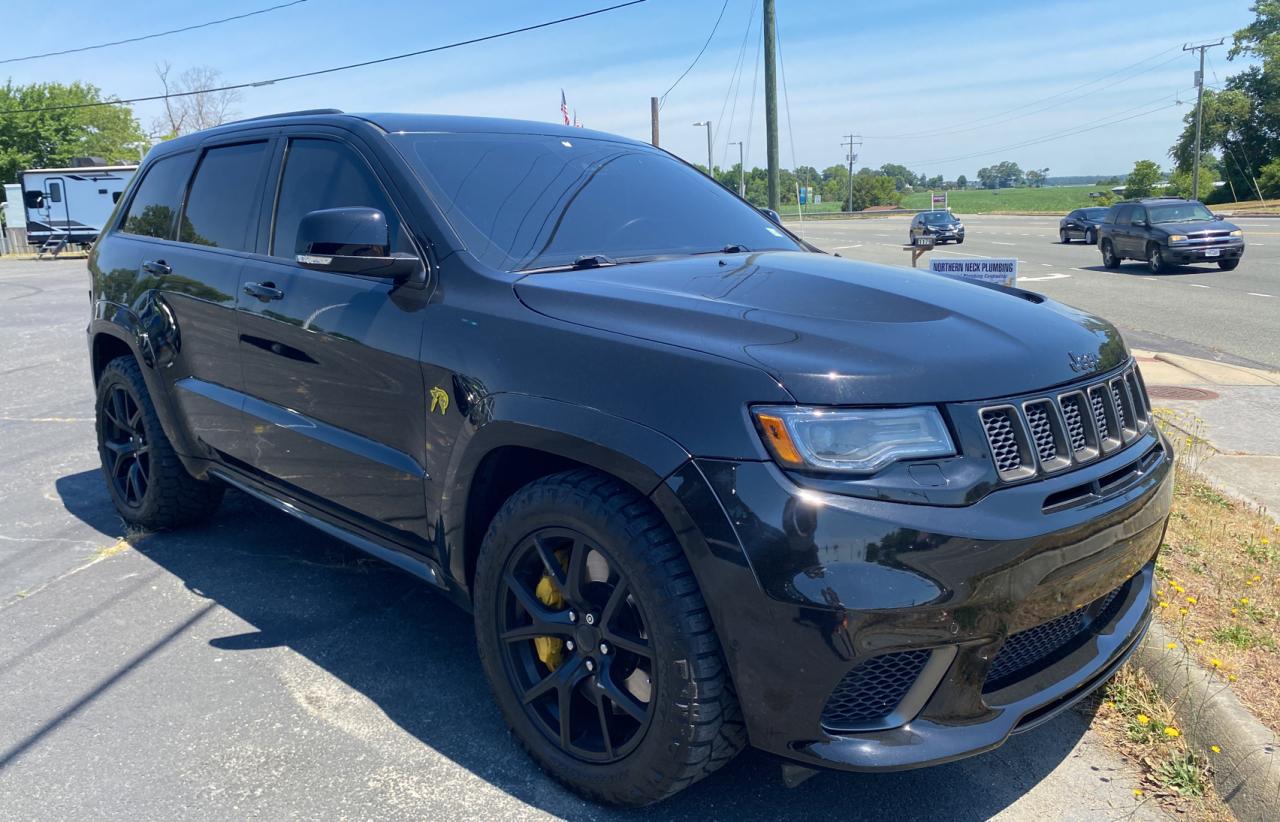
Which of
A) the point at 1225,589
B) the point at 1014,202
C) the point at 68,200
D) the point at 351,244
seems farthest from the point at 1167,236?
the point at 1014,202

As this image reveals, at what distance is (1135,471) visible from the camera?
8.70 feet

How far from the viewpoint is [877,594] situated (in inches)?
84.7

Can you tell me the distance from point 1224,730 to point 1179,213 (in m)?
22.1

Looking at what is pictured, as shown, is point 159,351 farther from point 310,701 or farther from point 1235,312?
point 1235,312

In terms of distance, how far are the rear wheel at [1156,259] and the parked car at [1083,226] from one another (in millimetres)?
13012

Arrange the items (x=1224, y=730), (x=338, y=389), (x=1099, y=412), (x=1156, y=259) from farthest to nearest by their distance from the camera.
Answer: (x=1156, y=259) → (x=338, y=389) → (x=1224, y=730) → (x=1099, y=412)

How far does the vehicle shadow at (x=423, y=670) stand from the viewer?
2773 millimetres

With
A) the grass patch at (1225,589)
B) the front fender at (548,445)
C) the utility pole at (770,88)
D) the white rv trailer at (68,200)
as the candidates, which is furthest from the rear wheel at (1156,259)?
the white rv trailer at (68,200)

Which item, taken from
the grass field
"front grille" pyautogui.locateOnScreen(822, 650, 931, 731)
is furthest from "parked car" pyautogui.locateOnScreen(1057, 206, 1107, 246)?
the grass field

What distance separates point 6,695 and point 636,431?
259cm

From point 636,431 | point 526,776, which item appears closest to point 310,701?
point 526,776

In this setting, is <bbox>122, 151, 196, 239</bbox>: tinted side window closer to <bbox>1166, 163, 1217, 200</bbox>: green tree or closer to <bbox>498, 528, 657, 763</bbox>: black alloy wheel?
<bbox>498, 528, 657, 763</bbox>: black alloy wheel

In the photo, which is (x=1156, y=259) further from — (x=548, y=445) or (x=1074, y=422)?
(x=548, y=445)

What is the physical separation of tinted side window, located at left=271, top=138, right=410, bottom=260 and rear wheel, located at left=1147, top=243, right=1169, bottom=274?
21.3 meters
